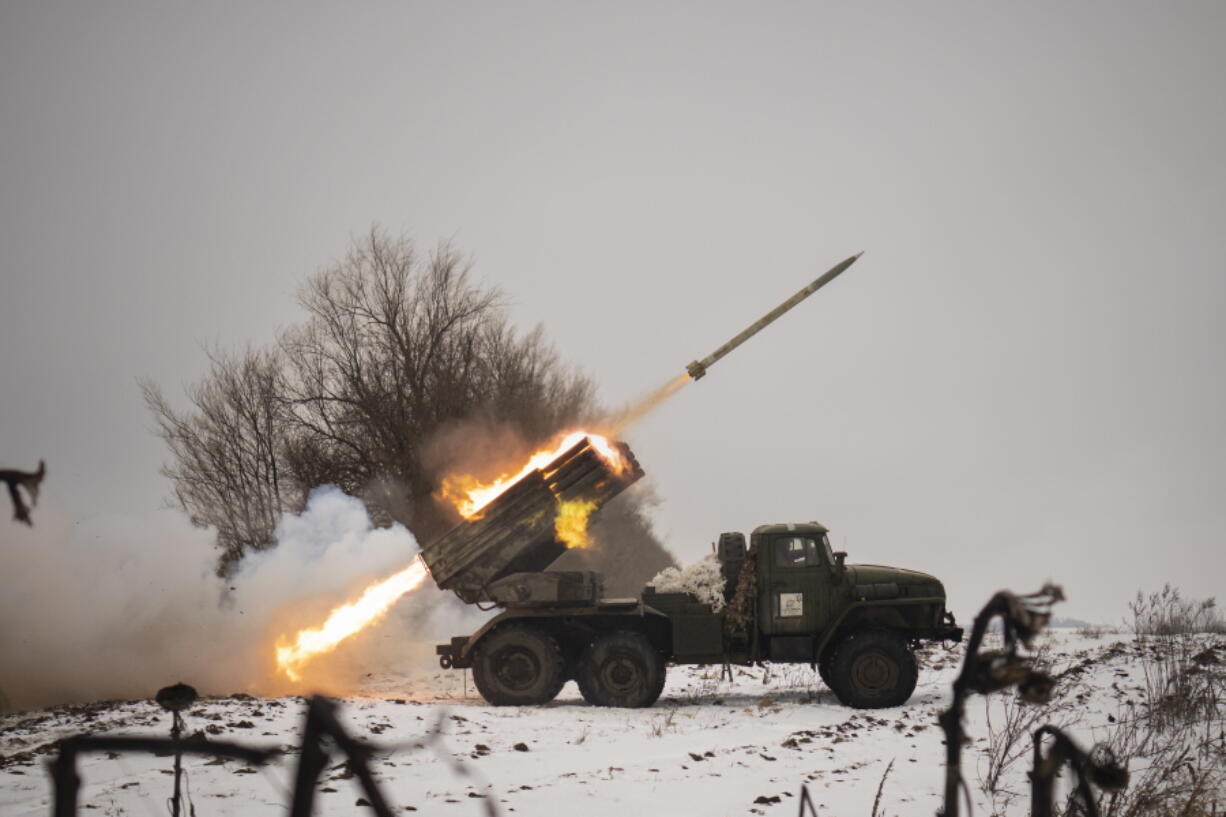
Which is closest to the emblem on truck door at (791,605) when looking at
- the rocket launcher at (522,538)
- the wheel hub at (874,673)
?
the wheel hub at (874,673)

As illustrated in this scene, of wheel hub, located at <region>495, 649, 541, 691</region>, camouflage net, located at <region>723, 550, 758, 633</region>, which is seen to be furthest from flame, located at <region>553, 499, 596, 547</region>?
camouflage net, located at <region>723, 550, 758, 633</region>

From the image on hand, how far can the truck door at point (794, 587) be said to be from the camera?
17.2 meters

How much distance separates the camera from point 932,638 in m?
17.3

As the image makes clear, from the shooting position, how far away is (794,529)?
17.4 meters

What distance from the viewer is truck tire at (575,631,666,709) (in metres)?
16.9

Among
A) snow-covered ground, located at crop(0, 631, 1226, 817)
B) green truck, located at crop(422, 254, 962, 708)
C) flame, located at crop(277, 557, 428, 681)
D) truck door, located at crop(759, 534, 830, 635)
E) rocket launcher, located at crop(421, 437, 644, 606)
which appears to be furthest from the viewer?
flame, located at crop(277, 557, 428, 681)

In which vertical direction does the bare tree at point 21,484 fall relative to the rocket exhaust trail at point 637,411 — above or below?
below

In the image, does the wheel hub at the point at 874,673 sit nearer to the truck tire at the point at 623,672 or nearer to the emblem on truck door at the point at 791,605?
the emblem on truck door at the point at 791,605

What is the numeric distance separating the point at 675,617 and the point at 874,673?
10.0ft

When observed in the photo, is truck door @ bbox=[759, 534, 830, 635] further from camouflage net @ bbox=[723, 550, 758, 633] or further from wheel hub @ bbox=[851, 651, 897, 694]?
wheel hub @ bbox=[851, 651, 897, 694]

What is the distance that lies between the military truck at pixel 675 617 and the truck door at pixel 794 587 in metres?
0.02

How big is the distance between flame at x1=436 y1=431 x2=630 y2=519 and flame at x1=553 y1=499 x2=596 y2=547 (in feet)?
2.32

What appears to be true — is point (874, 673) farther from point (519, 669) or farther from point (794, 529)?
point (519, 669)

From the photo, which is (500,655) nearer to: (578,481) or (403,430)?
(578,481)
